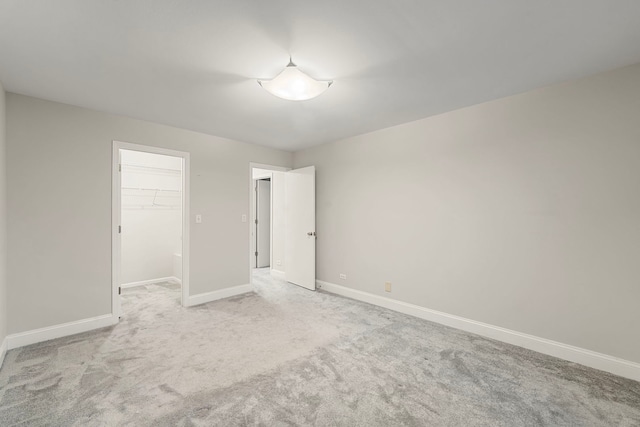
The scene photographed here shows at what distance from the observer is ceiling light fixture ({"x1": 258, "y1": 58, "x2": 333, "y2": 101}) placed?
6.79 feet

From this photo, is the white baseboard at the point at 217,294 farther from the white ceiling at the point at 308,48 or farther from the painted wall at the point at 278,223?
the white ceiling at the point at 308,48

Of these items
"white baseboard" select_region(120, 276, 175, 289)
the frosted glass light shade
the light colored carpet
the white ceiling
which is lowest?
the light colored carpet

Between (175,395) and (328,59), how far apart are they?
267 centimetres

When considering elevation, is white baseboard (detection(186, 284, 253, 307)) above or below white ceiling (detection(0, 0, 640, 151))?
below

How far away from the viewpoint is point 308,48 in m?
1.85

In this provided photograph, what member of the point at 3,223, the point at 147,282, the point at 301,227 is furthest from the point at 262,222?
the point at 3,223

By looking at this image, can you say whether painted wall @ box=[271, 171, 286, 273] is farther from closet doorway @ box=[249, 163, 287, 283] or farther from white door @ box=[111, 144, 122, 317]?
white door @ box=[111, 144, 122, 317]

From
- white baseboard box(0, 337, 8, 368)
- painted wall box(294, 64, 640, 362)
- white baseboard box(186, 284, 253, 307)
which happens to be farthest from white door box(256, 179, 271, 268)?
white baseboard box(0, 337, 8, 368)

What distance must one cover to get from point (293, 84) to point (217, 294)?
319cm

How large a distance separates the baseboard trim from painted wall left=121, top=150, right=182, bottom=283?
6.20ft

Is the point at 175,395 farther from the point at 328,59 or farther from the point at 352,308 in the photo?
the point at 328,59

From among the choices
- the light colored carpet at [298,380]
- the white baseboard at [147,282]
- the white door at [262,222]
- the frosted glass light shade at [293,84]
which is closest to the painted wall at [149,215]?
the white baseboard at [147,282]

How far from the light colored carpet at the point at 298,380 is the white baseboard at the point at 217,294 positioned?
610 millimetres

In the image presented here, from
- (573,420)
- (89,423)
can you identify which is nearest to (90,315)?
(89,423)
